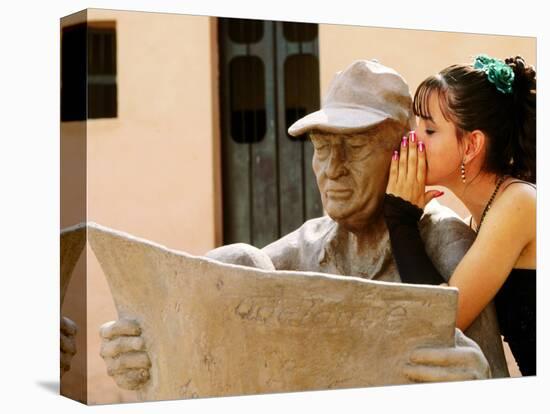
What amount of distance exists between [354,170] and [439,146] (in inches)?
18.7

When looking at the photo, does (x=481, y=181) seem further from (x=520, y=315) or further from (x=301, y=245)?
(x=301, y=245)

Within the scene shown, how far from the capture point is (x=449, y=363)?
5.82 m

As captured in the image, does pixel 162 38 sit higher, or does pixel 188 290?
pixel 162 38

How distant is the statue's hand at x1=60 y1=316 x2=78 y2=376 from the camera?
19.4 feet

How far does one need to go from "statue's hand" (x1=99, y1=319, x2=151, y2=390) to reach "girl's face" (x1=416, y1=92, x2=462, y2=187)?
1637 mm

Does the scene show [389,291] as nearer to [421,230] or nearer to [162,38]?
[421,230]

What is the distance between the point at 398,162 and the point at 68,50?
1.63m

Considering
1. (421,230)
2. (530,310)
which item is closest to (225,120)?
(421,230)

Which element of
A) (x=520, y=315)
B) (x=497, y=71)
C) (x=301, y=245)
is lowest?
(x=520, y=315)

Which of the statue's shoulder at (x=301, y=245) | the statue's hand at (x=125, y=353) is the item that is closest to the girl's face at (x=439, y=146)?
the statue's shoulder at (x=301, y=245)

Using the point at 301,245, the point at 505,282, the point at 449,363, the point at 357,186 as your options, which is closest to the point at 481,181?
the point at 505,282

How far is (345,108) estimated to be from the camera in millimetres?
6309

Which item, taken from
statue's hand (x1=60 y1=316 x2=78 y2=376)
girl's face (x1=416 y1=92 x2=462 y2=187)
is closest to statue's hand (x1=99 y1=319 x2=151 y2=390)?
statue's hand (x1=60 y1=316 x2=78 y2=376)

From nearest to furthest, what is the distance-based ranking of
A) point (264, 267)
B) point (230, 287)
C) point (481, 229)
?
1. point (230, 287)
2. point (264, 267)
3. point (481, 229)
